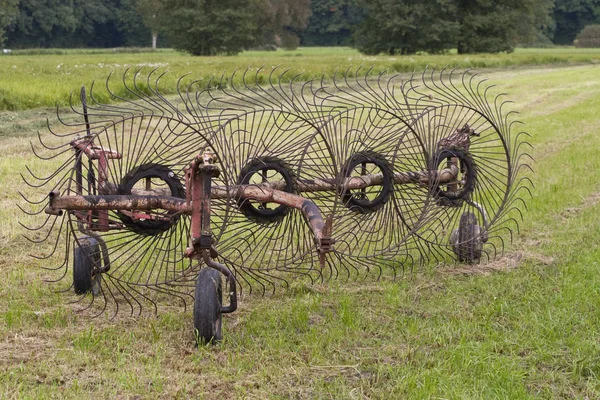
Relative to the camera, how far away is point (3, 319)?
4.73 m

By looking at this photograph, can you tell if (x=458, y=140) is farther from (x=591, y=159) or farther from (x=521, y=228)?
(x=591, y=159)

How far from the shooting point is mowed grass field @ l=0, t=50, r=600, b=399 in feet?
12.7

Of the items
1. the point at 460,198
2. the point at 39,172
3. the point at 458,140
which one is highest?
the point at 458,140

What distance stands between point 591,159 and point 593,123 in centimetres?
486

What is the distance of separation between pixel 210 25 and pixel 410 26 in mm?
13875

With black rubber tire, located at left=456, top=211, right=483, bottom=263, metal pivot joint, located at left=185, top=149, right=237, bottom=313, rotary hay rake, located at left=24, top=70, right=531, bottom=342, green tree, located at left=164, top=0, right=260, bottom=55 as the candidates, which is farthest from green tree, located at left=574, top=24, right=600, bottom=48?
metal pivot joint, located at left=185, top=149, right=237, bottom=313

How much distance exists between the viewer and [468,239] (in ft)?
20.0

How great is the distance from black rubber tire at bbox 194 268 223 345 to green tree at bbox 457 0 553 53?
172 ft

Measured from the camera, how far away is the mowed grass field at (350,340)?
12.7 ft

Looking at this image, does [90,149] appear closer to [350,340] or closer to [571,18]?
[350,340]

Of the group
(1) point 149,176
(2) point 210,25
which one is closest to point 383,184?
(1) point 149,176

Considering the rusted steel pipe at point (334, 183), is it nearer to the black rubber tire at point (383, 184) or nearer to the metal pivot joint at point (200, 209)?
the black rubber tire at point (383, 184)

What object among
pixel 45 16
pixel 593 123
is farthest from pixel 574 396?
pixel 45 16

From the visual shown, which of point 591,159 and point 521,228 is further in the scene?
point 591,159
